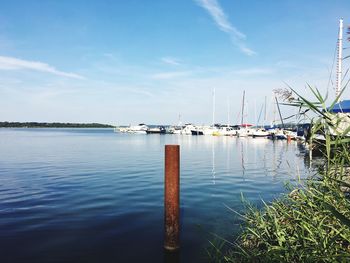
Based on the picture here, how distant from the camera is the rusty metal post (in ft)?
24.3

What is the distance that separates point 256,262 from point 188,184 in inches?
487

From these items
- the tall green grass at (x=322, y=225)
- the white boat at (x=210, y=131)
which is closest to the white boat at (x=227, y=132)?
the white boat at (x=210, y=131)

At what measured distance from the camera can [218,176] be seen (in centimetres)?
2166

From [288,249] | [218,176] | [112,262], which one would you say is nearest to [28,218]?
[112,262]

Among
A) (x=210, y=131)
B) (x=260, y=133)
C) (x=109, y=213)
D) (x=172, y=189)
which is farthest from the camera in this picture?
(x=210, y=131)

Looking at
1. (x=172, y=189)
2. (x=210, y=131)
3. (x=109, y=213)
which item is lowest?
(x=109, y=213)

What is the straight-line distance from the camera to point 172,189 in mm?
7449

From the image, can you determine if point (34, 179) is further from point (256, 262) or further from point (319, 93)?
point (319, 93)

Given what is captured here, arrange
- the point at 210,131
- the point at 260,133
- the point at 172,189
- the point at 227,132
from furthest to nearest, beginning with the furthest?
the point at 210,131
the point at 227,132
the point at 260,133
the point at 172,189

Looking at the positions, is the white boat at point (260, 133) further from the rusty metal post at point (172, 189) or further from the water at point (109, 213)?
the rusty metal post at point (172, 189)

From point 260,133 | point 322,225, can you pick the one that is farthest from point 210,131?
point 322,225

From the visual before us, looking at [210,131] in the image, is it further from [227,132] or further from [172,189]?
[172,189]

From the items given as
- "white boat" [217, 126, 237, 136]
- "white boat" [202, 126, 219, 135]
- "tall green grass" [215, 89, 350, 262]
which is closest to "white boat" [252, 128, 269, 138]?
"white boat" [217, 126, 237, 136]

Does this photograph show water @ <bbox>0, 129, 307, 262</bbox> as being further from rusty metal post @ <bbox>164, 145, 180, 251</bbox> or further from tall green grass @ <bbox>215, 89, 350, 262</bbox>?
tall green grass @ <bbox>215, 89, 350, 262</bbox>
